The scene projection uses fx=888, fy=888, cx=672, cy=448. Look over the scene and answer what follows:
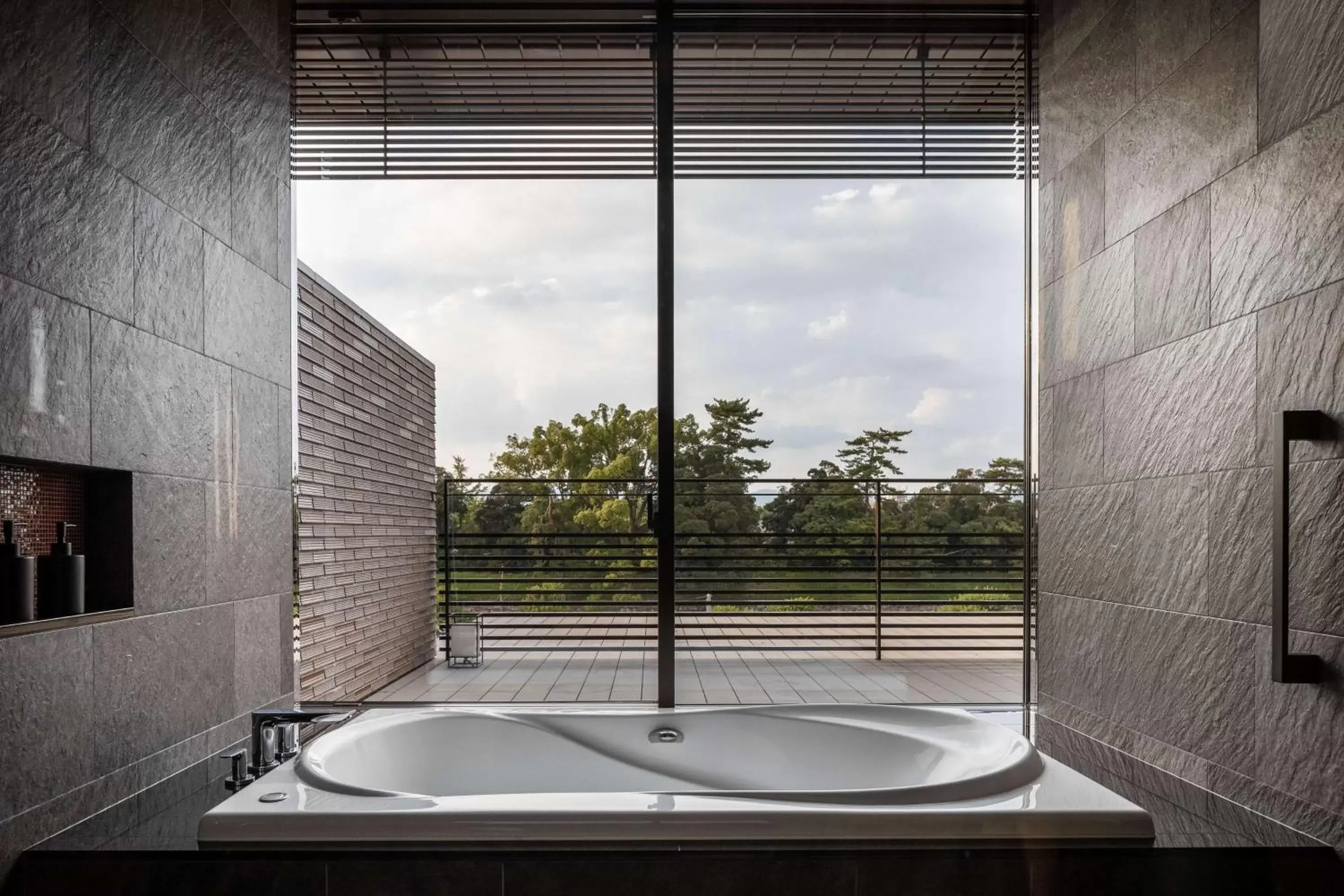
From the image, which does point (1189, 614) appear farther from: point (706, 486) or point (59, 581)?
point (59, 581)

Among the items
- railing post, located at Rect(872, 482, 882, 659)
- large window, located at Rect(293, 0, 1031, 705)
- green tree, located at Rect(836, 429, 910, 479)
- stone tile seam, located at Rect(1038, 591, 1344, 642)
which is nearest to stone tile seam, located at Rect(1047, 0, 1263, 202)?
large window, located at Rect(293, 0, 1031, 705)

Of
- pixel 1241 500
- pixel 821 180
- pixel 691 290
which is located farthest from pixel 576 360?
pixel 1241 500

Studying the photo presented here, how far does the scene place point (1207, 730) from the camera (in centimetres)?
176

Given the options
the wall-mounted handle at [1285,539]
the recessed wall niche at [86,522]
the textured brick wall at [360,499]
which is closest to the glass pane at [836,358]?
the wall-mounted handle at [1285,539]

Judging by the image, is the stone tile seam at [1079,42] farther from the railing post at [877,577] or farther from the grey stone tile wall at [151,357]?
the grey stone tile wall at [151,357]

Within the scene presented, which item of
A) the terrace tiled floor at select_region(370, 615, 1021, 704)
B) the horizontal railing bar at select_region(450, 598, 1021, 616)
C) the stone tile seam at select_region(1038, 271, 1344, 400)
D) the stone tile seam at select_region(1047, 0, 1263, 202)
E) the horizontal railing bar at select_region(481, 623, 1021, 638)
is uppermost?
the stone tile seam at select_region(1047, 0, 1263, 202)

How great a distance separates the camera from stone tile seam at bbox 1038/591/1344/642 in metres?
1.43

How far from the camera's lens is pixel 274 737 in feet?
6.31

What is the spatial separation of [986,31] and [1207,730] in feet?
7.24

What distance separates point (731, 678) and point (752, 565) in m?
0.65

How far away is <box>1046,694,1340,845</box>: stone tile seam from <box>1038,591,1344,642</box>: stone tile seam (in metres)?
0.28

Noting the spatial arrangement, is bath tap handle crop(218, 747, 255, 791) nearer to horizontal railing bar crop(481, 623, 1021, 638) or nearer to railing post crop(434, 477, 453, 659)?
horizontal railing bar crop(481, 623, 1021, 638)

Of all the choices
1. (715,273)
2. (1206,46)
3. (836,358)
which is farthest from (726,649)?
(1206,46)

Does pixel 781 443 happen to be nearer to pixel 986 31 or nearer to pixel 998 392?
pixel 998 392
